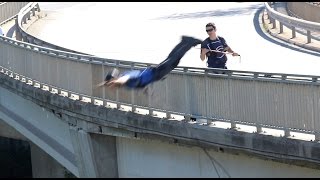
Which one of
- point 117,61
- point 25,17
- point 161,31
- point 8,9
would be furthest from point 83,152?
point 8,9

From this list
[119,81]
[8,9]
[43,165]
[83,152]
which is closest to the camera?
[119,81]

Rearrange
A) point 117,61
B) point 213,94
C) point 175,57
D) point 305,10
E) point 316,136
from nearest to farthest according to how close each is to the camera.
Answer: point 316,136, point 213,94, point 175,57, point 117,61, point 305,10

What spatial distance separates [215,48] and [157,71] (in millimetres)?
941

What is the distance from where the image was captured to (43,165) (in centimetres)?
2444

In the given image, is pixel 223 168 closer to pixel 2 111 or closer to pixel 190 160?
pixel 190 160

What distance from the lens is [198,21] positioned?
30.5 m

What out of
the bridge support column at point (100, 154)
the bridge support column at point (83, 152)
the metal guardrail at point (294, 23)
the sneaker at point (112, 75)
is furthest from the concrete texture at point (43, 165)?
the sneaker at point (112, 75)

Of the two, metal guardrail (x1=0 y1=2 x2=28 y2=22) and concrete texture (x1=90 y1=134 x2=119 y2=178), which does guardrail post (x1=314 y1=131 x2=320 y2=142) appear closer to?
concrete texture (x1=90 y1=134 x2=119 y2=178)

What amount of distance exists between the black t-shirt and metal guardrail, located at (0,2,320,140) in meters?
0.42

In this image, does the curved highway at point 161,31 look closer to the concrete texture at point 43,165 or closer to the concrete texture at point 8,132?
the concrete texture at point 8,132

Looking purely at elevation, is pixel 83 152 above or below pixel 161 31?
below

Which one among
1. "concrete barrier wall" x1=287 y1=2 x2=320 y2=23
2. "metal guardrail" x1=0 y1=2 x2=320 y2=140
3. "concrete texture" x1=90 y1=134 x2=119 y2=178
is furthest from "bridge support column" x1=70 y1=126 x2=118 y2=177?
"concrete barrier wall" x1=287 y1=2 x2=320 y2=23

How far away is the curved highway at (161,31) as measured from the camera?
18.3m

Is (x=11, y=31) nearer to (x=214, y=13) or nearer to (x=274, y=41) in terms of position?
(x=214, y=13)
